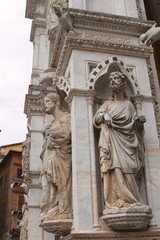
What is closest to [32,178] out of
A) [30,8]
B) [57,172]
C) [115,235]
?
[57,172]

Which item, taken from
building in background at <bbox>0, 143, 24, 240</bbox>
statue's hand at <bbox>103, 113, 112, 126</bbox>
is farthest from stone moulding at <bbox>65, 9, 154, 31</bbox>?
building in background at <bbox>0, 143, 24, 240</bbox>

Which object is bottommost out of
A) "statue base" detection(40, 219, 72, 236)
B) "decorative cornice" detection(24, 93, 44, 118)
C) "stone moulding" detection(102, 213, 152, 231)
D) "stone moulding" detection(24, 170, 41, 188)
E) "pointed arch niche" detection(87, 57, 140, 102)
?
"stone moulding" detection(102, 213, 152, 231)

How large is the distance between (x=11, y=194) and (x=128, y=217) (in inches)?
1278

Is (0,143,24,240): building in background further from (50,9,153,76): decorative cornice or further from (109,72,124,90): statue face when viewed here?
(109,72,124,90): statue face

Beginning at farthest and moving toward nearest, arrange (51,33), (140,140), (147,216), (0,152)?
(0,152) → (51,33) → (140,140) → (147,216)

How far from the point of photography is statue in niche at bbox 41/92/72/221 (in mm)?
6000

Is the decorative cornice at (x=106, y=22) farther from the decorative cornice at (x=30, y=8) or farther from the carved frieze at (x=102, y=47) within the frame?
the decorative cornice at (x=30, y=8)

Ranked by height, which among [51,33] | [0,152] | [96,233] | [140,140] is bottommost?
[96,233]

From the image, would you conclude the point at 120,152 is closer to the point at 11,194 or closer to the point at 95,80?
the point at 95,80

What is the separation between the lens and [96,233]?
516 cm

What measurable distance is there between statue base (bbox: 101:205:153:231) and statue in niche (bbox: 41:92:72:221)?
3.30 ft

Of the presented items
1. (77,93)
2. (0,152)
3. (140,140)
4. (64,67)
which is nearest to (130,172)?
(140,140)

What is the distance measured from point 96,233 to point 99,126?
1711 mm

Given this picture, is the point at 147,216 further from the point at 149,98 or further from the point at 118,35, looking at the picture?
the point at 118,35
